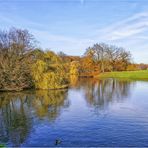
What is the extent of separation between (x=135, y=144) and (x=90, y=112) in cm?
849

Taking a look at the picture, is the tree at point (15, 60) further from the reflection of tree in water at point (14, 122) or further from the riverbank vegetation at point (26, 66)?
the reflection of tree in water at point (14, 122)

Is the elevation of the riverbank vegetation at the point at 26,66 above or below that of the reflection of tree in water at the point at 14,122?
above

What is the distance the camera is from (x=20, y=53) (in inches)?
1655

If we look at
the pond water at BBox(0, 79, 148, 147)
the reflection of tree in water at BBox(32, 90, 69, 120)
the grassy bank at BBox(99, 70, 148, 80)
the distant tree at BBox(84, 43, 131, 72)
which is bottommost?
the pond water at BBox(0, 79, 148, 147)

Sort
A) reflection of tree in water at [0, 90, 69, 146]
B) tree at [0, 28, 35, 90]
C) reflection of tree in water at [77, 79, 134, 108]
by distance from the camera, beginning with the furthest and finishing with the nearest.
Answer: tree at [0, 28, 35, 90] < reflection of tree in water at [77, 79, 134, 108] < reflection of tree in water at [0, 90, 69, 146]

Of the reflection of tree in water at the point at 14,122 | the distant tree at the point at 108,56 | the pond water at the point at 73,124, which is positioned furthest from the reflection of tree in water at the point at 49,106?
the distant tree at the point at 108,56

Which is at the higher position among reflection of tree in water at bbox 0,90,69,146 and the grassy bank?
the grassy bank

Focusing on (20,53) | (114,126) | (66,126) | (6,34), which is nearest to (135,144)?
(114,126)

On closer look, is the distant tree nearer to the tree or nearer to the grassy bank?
the grassy bank

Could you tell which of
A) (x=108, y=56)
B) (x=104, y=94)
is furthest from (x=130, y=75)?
(x=104, y=94)

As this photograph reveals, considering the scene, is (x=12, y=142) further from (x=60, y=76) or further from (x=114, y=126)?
(x=60, y=76)

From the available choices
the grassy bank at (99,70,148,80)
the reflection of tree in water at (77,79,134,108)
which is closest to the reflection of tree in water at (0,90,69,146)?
the reflection of tree in water at (77,79,134,108)

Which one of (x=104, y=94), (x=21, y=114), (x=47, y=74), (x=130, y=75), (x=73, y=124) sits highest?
(x=47, y=74)

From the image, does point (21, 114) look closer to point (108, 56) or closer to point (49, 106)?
point (49, 106)
